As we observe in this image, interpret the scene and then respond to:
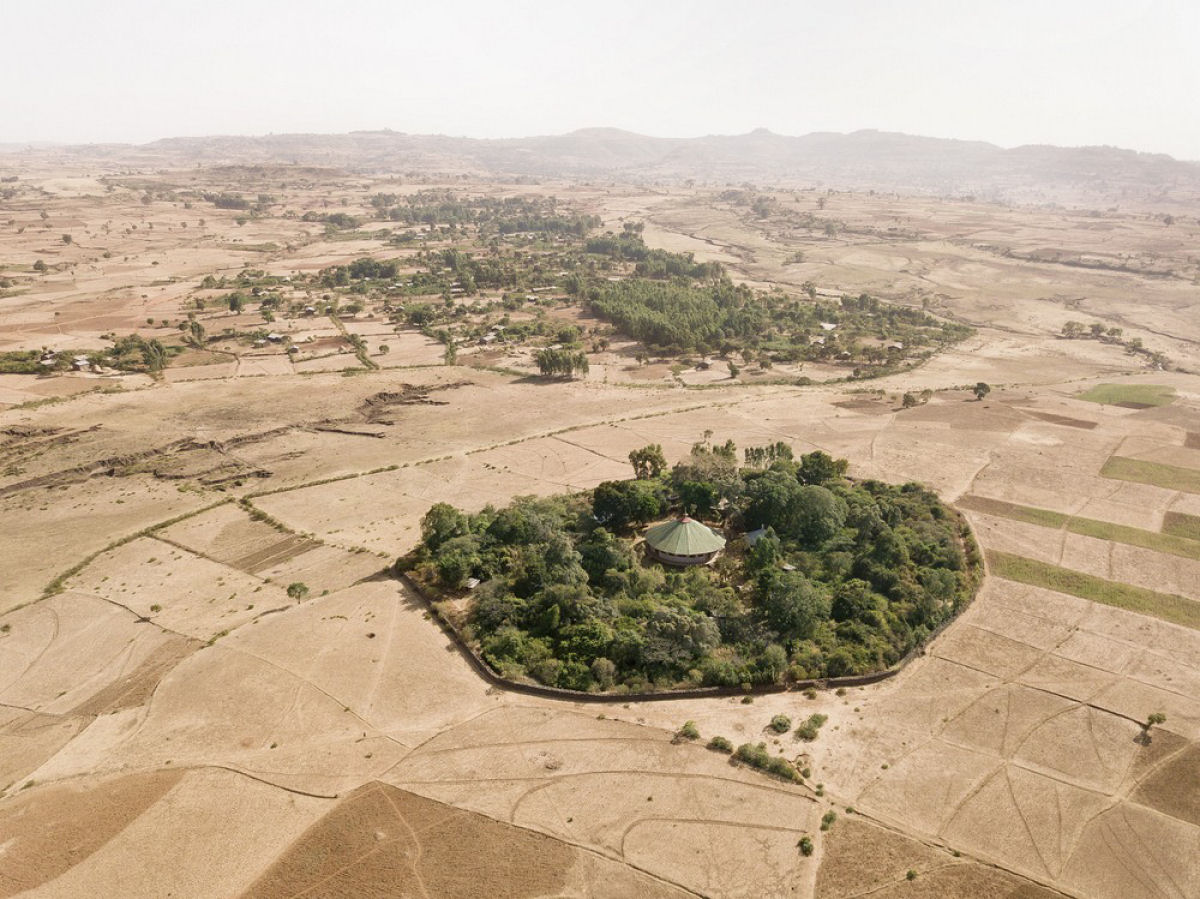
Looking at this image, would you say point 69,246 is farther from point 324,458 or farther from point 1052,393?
point 1052,393

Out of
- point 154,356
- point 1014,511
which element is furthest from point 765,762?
point 154,356

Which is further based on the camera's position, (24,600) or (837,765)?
(24,600)

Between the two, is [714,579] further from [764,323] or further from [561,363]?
[764,323]

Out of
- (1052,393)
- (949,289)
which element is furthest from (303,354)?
(949,289)

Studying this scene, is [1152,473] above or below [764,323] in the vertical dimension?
below

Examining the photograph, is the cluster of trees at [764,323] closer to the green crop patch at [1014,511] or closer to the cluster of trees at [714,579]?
the green crop patch at [1014,511]

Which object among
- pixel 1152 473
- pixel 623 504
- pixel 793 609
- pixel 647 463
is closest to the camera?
pixel 793 609
